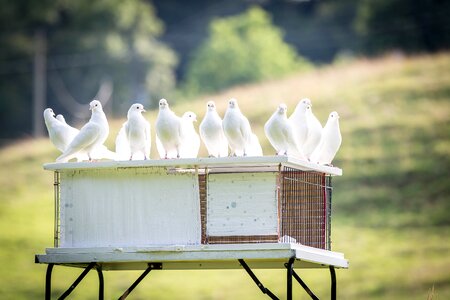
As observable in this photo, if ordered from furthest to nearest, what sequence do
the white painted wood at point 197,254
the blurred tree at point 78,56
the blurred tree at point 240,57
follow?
1. the blurred tree at point 240,57
2. the blurred tree at point 78,56
3. the white painted wood at point 197,254

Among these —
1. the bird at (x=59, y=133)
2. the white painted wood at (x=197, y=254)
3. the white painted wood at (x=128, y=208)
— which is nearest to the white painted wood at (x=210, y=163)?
the white painted wood at (x=128, y=208)

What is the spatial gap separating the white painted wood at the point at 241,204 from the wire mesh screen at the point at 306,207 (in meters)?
0.71

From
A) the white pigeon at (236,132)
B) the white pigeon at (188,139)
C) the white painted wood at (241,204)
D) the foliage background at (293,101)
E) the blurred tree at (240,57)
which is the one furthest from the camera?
the blurred tree at (240,57)

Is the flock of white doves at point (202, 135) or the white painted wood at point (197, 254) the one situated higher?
the flock of white doves at point (202, 135)

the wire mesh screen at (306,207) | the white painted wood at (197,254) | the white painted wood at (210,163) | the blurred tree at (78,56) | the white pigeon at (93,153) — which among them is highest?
the blurred tree at (78,56)

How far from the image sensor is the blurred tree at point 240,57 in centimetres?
9656

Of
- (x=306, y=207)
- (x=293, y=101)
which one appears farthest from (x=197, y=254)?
(x=293, y=101)

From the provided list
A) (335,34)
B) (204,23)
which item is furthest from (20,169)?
(204,23)

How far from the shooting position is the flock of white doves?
21.0 m

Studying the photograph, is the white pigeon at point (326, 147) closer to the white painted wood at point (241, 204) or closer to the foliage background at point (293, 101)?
the white painted wood at point (241, 204)

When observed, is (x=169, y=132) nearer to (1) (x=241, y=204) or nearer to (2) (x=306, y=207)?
(1) (x=241, y=204)

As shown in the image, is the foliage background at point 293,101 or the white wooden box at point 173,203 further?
the foliage background at point 293,101

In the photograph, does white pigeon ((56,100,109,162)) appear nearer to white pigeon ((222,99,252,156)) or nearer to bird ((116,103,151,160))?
bird ((116,103,151,160))

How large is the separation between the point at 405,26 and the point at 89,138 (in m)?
72.6
